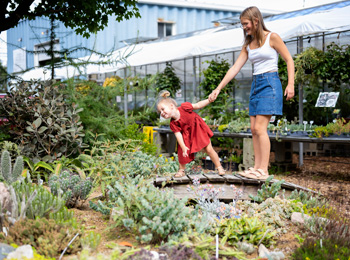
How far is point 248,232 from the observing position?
103 inches

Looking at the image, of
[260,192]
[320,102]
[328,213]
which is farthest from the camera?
[320,102]

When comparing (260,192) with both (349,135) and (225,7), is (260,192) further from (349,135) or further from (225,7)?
(225,7)

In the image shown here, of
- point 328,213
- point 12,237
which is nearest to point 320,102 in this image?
point 328,213

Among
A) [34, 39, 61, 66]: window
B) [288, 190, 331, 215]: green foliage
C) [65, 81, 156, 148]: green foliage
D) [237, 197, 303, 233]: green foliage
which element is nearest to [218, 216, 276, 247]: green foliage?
[237, 197, 303, 233]: green foliage

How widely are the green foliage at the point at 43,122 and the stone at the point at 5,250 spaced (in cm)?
260

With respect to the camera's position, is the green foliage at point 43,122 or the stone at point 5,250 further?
the green foliage at point 43,122

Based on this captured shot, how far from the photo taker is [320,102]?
7086mm

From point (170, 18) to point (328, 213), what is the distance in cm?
1688

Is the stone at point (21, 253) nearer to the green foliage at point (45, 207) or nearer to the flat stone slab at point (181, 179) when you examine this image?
the green foliage at point (45, 207)

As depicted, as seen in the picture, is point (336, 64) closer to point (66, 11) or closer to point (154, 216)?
point (66, 11)

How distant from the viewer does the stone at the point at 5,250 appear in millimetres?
2079

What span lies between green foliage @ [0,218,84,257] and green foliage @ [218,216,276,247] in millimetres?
906

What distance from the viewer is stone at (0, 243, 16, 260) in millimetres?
2079

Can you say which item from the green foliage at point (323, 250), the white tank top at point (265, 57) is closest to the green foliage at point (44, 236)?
the green foliage at point (323, 250)
